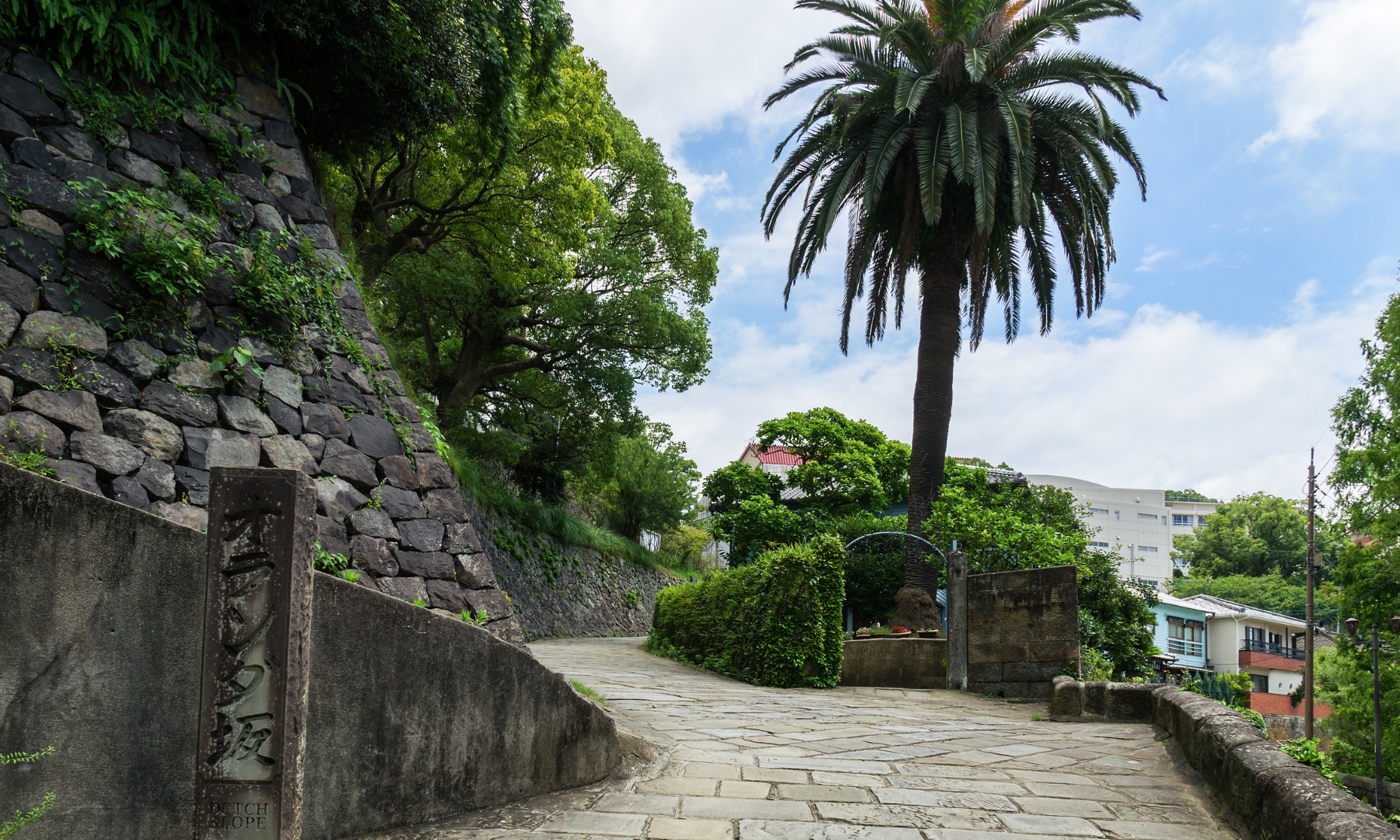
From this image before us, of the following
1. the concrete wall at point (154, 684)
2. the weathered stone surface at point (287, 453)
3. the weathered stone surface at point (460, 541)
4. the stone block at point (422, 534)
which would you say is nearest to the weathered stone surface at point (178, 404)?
the weathered stone surface at point (287, 453)

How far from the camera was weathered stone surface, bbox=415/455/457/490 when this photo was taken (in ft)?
20.5

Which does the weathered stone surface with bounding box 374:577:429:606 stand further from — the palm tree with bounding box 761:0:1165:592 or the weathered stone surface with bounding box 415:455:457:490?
the palm tree with bounding box 761:0:1165:592

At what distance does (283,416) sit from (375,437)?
0.68 m

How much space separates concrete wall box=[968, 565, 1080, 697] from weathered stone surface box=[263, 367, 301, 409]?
8.22 metres

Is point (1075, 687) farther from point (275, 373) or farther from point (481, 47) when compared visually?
point (481, 47)

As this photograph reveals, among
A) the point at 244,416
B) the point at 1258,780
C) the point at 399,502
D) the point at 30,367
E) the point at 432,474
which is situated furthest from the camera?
the point at 432,474

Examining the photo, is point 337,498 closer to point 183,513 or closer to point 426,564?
point 426,564

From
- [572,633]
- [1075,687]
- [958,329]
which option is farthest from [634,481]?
[1075,687]

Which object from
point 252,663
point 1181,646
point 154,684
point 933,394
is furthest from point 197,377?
point 1181,646

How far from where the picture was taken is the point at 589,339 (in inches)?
734

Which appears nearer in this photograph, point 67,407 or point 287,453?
point 67,407

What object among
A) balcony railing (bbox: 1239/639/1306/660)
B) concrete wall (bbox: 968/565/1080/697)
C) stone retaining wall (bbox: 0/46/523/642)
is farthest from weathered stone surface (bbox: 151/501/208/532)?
balcony railing (bbox: 1239/639/1306/660)

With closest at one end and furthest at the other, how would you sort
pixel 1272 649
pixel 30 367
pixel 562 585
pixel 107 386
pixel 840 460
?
pixel 30 367 → pixel 107 386 → pixel 562 585 → pixel 840 460 → pixel 1272 649

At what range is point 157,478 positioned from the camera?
4.82 meters
